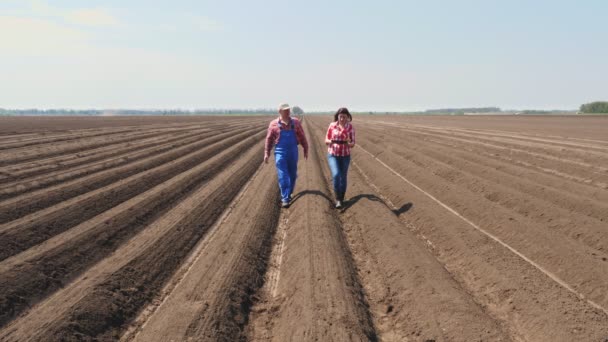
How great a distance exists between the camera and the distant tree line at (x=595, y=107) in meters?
87.7

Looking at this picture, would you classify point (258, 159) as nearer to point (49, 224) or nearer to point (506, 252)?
point (49, 224)

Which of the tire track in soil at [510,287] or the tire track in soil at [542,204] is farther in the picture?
the tire track in soil at [542,204]

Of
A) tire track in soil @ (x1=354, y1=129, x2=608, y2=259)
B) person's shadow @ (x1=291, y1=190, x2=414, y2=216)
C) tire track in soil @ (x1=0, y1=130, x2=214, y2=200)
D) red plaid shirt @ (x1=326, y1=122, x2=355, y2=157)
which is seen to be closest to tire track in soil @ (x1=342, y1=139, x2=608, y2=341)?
person's shadow @ (x1=291, y1=190, x2=414, y2=216)

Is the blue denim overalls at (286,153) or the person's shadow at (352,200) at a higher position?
the blue denim overalls at (286,153)

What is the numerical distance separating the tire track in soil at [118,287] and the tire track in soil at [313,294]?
3.94 ft

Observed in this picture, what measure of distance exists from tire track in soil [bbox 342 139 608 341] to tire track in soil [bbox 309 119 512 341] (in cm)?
19

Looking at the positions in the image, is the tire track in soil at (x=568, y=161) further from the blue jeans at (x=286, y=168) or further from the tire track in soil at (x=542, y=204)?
the blue jeans at (x=286, y=168)

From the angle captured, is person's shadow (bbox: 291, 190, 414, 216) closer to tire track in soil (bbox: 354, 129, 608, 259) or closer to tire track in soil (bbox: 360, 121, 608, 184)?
tire track in soil (bbox: 354, 129, 608, 259)

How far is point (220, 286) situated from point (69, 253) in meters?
2.24

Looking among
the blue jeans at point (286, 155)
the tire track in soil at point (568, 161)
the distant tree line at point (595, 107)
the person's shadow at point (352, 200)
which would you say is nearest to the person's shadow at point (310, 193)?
the person's shadow at point (352, 200)

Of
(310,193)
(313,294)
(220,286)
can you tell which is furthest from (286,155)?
(313,294)

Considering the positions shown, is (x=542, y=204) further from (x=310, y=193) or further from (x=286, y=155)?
(x=286, y=155)

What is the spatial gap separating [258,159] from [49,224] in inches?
376

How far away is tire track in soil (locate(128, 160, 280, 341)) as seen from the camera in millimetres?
3383
